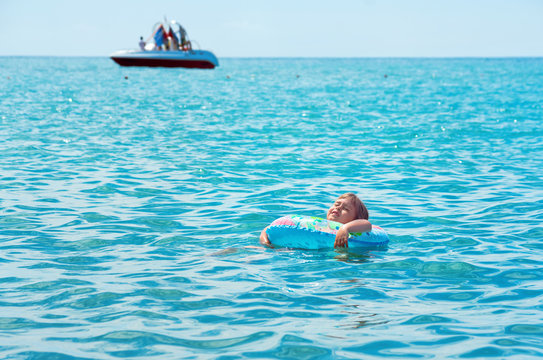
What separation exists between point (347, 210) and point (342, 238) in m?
0.55

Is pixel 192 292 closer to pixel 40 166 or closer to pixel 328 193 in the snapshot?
pixel 328 193

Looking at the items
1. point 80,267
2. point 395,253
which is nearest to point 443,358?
point 395,253

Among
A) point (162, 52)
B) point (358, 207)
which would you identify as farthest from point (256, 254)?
point (162, 52)

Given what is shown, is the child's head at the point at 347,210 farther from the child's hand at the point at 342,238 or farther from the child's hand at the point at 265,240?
the child's hand at the point at 265,240

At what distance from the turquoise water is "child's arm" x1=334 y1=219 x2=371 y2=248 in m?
0.17

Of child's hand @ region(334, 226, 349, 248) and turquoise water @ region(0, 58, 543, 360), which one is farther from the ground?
child's hand @ region(334, 226, 349, 248)

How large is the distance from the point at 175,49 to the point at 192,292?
7105 centimetres

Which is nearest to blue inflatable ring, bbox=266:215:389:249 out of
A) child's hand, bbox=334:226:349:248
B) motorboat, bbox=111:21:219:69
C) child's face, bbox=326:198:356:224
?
child's hand, bbox=334:226:349:248

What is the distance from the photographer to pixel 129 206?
10445mm

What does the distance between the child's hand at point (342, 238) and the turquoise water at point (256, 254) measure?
5.8 inches

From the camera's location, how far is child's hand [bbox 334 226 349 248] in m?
7.71

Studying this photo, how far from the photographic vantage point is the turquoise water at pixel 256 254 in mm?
5270

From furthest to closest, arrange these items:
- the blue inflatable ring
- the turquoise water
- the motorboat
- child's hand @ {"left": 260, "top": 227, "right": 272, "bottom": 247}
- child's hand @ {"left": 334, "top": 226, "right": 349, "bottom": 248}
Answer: the motorboat < child's hand @ {"left": 260, "top": 227, "right": 272, "bottom": 247} < the blue inflatable ring < child's hand @ {"left": 334, "top": 226, "right": 349, "bottom": 248} < the turquoise water

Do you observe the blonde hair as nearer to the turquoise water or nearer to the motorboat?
the turquoise water
